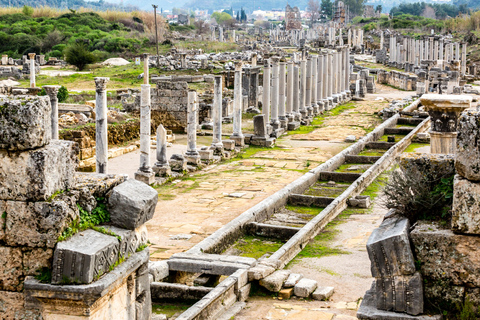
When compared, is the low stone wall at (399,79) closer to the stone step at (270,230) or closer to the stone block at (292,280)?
the stone step at (270,230)

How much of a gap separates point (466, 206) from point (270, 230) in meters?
7.72

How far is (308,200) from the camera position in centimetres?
1543

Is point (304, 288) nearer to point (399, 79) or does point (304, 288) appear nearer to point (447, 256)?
point (447, 256)

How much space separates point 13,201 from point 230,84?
33502 millimetres

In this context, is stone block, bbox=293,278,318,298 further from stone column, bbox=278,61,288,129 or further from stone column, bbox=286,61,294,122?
stone column, bbox=286,61,294,122

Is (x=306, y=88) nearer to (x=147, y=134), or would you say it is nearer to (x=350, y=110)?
(x=350, y=110)

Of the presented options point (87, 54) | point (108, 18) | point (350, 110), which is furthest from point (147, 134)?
point (108, 18)

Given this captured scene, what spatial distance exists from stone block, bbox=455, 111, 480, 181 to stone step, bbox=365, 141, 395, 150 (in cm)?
1775

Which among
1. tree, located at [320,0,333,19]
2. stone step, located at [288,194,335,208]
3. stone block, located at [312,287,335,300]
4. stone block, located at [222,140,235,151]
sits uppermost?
tree, located at [320,0,333,19]

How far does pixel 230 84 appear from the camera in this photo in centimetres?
3891

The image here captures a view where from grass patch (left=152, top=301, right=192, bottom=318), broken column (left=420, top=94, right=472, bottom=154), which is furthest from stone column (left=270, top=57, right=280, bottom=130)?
grass patch (left=152, top=301, right=192, bottom=318)

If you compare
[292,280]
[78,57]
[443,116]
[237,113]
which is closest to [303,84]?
[237,113]

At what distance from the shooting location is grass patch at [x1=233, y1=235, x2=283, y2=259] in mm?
11922

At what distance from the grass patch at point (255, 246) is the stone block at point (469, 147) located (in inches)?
265
